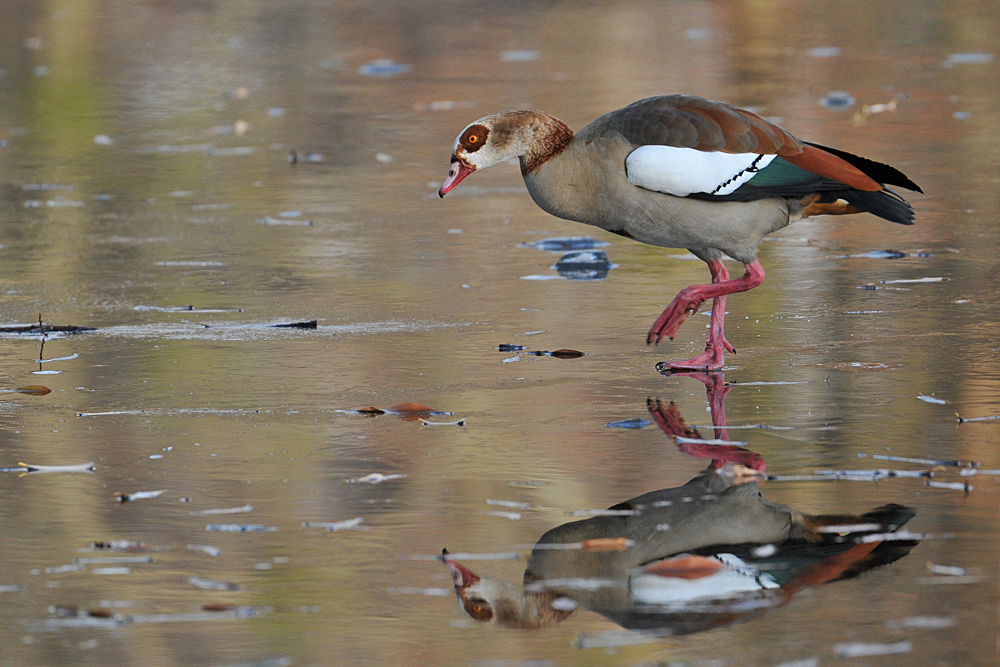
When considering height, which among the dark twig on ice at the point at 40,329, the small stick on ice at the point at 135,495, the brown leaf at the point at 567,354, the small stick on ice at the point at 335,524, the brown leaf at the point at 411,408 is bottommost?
the dark twig on ice at the point at 40,329

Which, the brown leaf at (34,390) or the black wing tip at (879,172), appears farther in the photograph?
the black wing tip at (879,172)

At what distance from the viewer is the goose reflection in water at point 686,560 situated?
4324 mm

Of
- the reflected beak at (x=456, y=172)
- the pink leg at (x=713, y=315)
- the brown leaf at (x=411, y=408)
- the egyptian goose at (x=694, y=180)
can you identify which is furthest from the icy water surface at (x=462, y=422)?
the reflected beak at (x=456, y=172)

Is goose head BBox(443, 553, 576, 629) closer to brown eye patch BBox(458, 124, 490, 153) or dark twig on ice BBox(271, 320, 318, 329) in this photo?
brown eye patch BBox(458, 124, 490, 153)

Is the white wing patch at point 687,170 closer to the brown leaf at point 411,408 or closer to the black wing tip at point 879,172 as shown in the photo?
the black wing tip at point 879,172

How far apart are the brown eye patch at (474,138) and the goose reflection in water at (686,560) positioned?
2491 millimetres

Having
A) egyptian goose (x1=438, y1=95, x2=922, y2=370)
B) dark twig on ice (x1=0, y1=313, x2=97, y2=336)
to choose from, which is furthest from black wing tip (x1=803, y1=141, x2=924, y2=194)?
dark twig on ice (x1=0, y1=313, x2=97, y2=336)

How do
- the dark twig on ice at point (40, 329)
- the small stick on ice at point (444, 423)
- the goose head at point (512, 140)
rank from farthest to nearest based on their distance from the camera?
the dark twig on ice at point (40, 329) → the goose head at point (512, 140) → the small stick on ice at point (444, 423)

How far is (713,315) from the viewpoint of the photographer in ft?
22.8

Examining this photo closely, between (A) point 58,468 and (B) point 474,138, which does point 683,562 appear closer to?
(A) point 58,468

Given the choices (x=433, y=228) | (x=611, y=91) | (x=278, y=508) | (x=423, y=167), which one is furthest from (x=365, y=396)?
(x=611, y=91)

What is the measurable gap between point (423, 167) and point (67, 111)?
16.6ft

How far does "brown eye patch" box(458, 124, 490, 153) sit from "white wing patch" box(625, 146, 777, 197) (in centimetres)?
80

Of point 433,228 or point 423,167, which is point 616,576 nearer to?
point 433,228
